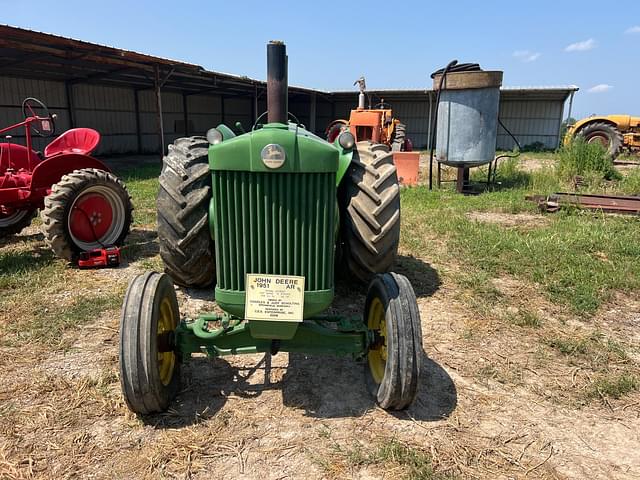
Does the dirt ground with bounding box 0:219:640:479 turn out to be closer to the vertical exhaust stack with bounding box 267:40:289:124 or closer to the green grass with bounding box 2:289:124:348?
the green grass with bounding box 2:289:124:348

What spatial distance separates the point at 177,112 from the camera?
912 inches

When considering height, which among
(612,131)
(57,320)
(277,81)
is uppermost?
(612,131)

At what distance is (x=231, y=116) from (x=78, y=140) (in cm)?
2235

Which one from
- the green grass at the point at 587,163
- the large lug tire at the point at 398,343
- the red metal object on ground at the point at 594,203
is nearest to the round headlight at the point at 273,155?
the large lug tire at the point at 398,343

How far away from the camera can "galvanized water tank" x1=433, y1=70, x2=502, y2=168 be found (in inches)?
357

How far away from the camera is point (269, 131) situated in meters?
2.42

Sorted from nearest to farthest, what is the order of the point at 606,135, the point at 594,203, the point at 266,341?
the point at 266,341 → the point at 594,203 → the point at 606,135

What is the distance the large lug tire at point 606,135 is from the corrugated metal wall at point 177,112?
8753mm

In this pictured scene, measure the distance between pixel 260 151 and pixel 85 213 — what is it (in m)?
3.55

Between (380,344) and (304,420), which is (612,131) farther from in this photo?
(304,420)

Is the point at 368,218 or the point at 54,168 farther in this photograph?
the point at 54,168

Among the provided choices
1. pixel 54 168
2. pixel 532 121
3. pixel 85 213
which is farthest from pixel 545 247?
pixel 532 121

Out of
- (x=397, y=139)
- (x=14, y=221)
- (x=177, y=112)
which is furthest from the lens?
(x=177, y=112)

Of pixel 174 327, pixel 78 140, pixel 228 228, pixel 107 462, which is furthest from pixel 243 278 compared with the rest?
pixel 78 140
